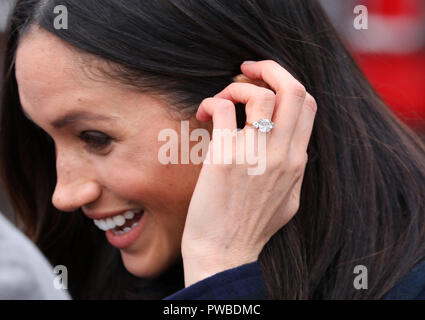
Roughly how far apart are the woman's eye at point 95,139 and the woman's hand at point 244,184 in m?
0.33

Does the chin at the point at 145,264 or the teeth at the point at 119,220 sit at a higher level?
the teeth at the point at 119,220

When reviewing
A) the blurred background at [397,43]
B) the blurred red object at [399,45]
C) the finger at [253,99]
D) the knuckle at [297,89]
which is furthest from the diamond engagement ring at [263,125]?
the blurred red object at [399,45]

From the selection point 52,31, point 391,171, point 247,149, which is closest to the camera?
point 247,149

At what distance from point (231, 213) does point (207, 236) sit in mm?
98

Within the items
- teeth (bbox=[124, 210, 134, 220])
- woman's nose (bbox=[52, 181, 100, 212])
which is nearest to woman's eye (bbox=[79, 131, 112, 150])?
woman's nose (bbox=[52, 181, 100, 212])

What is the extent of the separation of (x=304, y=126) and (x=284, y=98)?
0.12m

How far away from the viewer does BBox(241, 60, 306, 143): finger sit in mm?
1883

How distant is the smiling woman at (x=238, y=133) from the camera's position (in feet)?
6.18

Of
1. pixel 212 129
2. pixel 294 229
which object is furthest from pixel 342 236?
pixel 212 129

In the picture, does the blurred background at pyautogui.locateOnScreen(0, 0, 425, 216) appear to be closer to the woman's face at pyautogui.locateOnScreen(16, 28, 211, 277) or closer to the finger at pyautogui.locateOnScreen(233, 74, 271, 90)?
the finger at pyautogui.locateOnScreen(233, 74, 271, 90)

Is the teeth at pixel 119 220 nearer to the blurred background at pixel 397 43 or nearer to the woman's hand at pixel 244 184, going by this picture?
the woman's hand at pixel 244 184

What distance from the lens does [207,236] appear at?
1874 millimetres

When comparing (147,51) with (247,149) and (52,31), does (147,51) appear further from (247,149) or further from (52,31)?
(247,149)

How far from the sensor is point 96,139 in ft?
6.63
